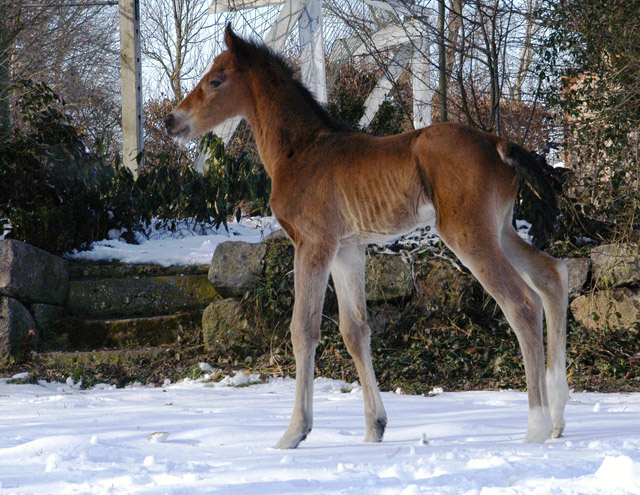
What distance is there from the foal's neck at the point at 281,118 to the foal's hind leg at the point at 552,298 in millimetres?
1256

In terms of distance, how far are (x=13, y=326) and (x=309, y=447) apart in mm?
4626

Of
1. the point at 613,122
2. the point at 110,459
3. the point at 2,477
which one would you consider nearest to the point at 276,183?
the point at 110,459

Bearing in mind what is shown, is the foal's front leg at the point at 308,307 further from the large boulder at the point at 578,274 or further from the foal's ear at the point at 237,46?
the large boulder at the point at 578,274

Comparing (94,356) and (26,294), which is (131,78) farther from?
(94,356)

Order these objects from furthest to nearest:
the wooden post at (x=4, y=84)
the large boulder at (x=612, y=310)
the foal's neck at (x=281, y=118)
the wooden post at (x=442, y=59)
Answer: the wooden post at (x=4, y=84)
the wooden post at (x=442, y=59)
the large boulder at (x=612, y=310)
the foal's neck at (x=281, y=118)

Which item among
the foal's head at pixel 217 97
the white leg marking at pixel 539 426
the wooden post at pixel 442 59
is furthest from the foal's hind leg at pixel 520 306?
the wooden post at pixel 442 59

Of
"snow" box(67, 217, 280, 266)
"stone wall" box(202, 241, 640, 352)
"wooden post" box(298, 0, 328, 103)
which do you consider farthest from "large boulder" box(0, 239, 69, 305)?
"wooden post" box(298, 0, 328, 103)

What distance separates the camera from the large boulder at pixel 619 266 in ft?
22.2

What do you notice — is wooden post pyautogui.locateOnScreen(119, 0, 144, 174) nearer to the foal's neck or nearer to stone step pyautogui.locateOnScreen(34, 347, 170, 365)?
stone step pyautogui.locateOnScreen(34, 347, 170, 365)

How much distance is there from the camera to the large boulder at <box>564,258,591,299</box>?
6957 mm

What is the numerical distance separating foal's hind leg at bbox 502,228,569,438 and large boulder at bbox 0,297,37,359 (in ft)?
17.2

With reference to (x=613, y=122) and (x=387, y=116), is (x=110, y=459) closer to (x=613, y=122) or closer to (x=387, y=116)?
(x=613, y=122)

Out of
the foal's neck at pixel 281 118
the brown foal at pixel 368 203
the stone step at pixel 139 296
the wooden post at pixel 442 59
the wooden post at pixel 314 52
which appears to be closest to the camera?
the brown foal at pixel 368 203

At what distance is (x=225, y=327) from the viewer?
7.18m
